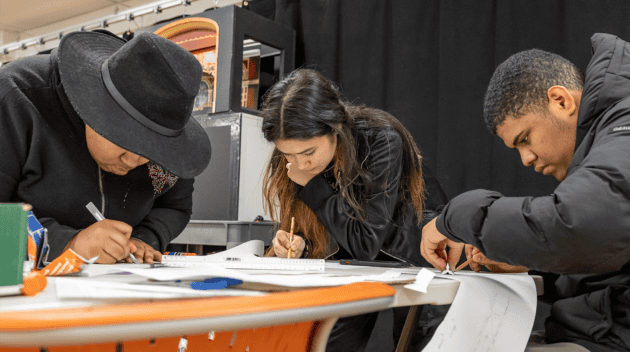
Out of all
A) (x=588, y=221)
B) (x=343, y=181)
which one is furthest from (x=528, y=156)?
(x=343, y=181)

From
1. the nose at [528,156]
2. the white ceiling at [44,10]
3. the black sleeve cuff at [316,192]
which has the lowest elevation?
the black sleeve cuff at [316,192]

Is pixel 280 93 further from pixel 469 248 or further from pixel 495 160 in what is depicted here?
pixel 495 160

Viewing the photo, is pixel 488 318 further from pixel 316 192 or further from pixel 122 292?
pixel 316 192

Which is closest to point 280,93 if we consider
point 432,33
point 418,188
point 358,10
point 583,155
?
point 418,188

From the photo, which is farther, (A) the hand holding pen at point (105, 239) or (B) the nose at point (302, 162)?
(B) the nose at point (302, 162)

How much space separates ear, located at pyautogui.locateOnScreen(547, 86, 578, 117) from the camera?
3.22 ft

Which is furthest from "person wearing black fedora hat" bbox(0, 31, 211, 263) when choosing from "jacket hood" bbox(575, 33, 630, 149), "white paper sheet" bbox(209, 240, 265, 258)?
"jacket hood" bbox(575, 33, 630, 149)

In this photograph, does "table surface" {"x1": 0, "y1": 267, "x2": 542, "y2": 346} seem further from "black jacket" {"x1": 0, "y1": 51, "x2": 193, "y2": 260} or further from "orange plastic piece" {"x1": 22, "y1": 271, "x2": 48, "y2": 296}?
"black jacket" {"x1": 0, "y1": 51, "x2": 193, "y2": 260}

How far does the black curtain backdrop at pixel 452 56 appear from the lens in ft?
7.46

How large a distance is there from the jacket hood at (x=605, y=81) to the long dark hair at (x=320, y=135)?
2.08ft

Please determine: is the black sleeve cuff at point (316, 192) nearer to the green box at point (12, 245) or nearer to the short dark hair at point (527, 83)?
the short dark hair at point (527, 83)

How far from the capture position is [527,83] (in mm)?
1000

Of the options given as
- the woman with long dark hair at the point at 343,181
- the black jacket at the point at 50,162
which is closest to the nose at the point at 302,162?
the woman with long dark hair at the point at 343,181

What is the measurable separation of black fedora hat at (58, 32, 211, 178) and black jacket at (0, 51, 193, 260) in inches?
6.9
